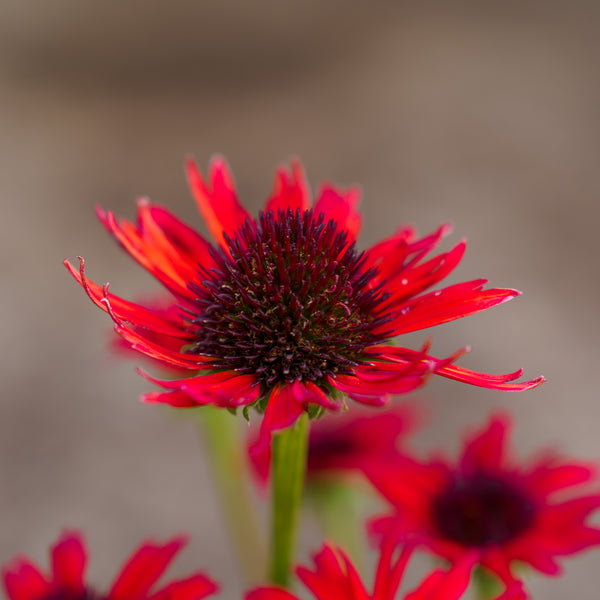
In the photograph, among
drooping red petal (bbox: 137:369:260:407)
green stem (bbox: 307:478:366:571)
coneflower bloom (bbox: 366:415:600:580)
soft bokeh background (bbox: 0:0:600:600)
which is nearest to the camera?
drooping red petal (bbox: 137:369:260:407)

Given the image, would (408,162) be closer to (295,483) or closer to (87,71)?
(87,71)

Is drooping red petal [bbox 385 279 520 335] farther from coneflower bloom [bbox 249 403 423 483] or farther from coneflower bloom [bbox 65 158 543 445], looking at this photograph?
coneflower bloom [bbox 249 403 423 483]

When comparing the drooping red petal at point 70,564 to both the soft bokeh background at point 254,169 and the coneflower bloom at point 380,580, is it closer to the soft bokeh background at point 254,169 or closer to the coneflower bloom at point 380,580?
the coneflower bloom at point 380,580

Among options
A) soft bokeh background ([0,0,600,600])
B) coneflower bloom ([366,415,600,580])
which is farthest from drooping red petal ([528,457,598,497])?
soft bokeh background ([0,0,600,600])

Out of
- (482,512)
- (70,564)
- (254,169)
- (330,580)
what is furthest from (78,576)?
(254,169)

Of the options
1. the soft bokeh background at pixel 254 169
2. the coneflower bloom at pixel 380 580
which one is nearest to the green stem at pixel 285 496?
the coneflower bloom at pixel 380 580

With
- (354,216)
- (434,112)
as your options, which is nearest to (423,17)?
(434,112)
